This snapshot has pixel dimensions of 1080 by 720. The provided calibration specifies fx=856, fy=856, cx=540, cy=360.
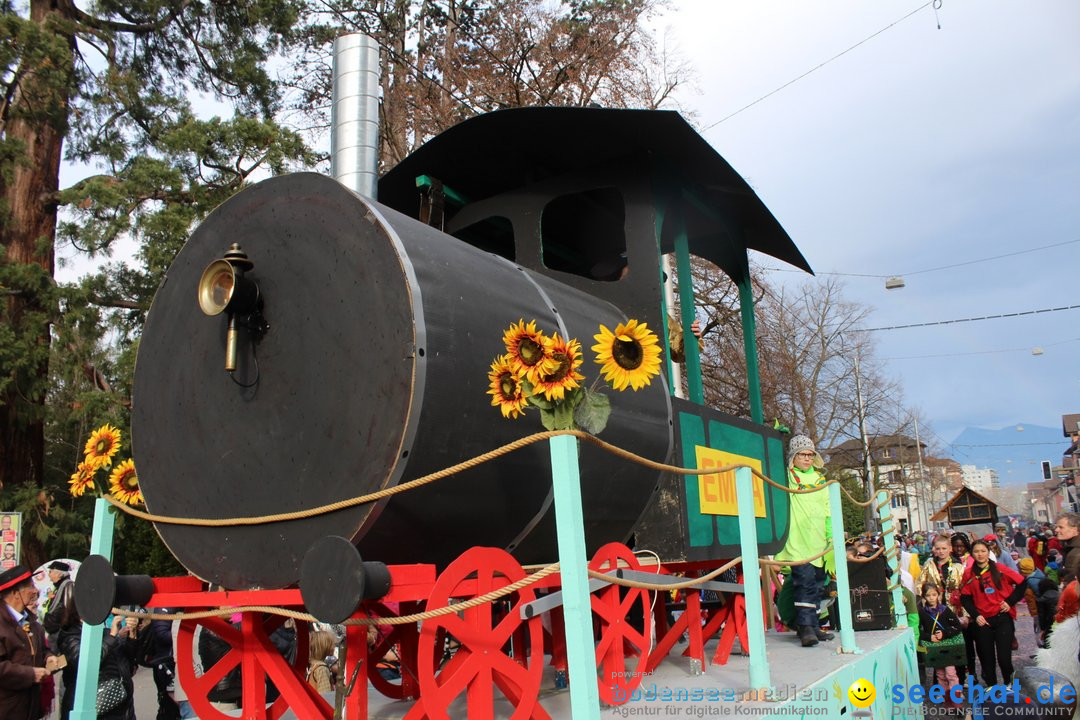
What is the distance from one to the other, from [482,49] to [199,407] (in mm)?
17113

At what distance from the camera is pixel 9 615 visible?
4914 mm

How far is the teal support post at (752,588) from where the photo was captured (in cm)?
382

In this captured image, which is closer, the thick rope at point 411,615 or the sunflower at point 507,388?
the thick rope at point 411,615

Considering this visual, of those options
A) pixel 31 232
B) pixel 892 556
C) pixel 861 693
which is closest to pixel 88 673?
pixel 861 693

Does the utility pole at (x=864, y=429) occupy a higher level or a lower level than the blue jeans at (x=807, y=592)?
higher

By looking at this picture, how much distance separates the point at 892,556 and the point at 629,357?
4.84m

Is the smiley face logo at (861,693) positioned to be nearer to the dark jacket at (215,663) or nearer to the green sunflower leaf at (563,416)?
the green sunflower leaf at (563,416)

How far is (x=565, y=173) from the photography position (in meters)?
5.41

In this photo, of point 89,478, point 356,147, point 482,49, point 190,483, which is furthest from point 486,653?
point 482,49

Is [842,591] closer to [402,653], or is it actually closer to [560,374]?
[402,653]

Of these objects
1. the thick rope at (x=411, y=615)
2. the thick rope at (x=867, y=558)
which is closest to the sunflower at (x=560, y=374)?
the thick rope at (x=411, y=615)

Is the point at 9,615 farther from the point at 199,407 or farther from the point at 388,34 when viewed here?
the point at 388,34

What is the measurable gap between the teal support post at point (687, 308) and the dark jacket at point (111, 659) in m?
4.34

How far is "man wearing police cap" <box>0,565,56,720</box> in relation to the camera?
4.73m
